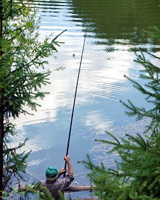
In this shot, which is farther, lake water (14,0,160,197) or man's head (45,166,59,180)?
lake water (14,0,160,197)

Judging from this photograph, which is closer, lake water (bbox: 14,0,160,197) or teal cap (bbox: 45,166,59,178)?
teal cap (bbox: 45,166,59,178)

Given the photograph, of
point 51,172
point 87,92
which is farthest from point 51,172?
point 87,92

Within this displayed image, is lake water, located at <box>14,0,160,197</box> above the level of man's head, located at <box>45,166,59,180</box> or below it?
below

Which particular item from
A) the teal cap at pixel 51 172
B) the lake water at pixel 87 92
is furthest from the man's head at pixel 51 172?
the lake water at pixel 87 92

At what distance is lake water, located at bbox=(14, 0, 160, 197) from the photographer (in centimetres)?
922

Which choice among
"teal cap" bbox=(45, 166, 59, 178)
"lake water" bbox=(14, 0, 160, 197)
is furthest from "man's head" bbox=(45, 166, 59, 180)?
"lake water" bbox=(14, 0, 160, 197)

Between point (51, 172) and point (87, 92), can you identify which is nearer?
point (51, 172)

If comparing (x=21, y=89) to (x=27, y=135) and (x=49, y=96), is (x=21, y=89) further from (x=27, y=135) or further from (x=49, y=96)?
(x=49, y=96)

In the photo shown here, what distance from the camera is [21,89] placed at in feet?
16.3

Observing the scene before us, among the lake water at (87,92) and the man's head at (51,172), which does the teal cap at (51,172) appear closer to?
the man's head at (51,172)

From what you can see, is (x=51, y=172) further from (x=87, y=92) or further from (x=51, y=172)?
(x=87, y=92)

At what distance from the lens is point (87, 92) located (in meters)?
12.6

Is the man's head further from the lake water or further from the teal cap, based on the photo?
the lake water

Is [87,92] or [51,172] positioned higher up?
[51,172]
